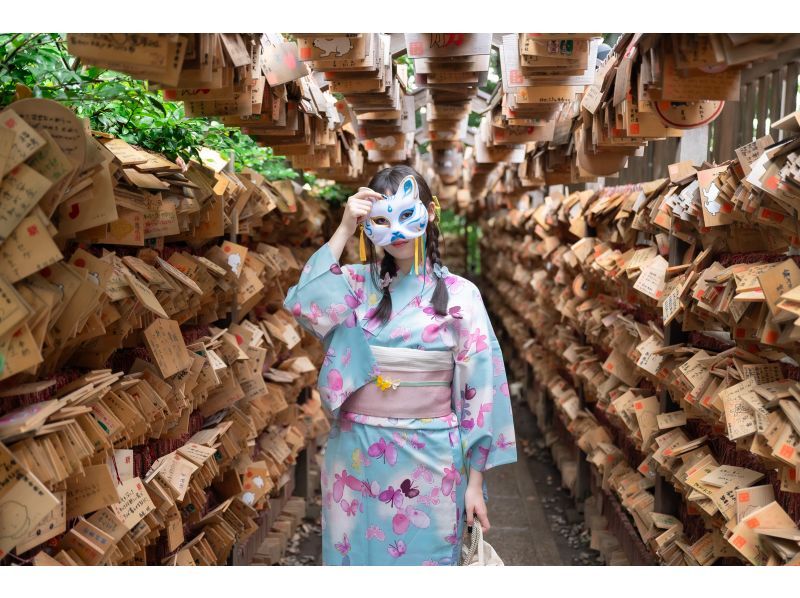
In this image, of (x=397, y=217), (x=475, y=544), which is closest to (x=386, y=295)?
(x=397, y=217)

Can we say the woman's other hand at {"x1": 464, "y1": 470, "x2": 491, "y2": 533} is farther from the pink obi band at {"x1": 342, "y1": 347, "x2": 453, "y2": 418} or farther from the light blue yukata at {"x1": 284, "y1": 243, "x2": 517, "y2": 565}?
the pink obi band at {"x1": 342, "y1": 347, "x2": 453, "y2": 418}

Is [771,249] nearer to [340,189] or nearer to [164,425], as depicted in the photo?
[164,425]

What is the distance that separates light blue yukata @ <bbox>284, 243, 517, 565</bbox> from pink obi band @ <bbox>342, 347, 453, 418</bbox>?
0.07 feet

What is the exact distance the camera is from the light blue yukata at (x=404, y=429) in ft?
8.55

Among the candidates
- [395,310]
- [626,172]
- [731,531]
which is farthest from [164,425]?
[626,172]

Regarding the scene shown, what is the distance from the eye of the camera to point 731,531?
2.25 meters

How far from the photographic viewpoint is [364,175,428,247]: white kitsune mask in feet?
8.25

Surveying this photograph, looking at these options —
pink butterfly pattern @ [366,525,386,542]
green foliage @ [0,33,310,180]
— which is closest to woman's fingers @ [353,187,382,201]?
green foliage @ [0,33,310,180]

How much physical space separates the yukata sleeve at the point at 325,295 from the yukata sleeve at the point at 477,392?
1.26 feet

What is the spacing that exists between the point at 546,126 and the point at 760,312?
A: 213 cm

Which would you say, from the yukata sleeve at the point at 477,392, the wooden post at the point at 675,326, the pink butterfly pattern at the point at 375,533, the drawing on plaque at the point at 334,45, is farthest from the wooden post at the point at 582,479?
the drawing on plaque at the point at 334,45

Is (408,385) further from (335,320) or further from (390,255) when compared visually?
(390,255)

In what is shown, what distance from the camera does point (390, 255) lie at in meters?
2.71

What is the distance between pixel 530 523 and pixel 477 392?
3029 millimetres
